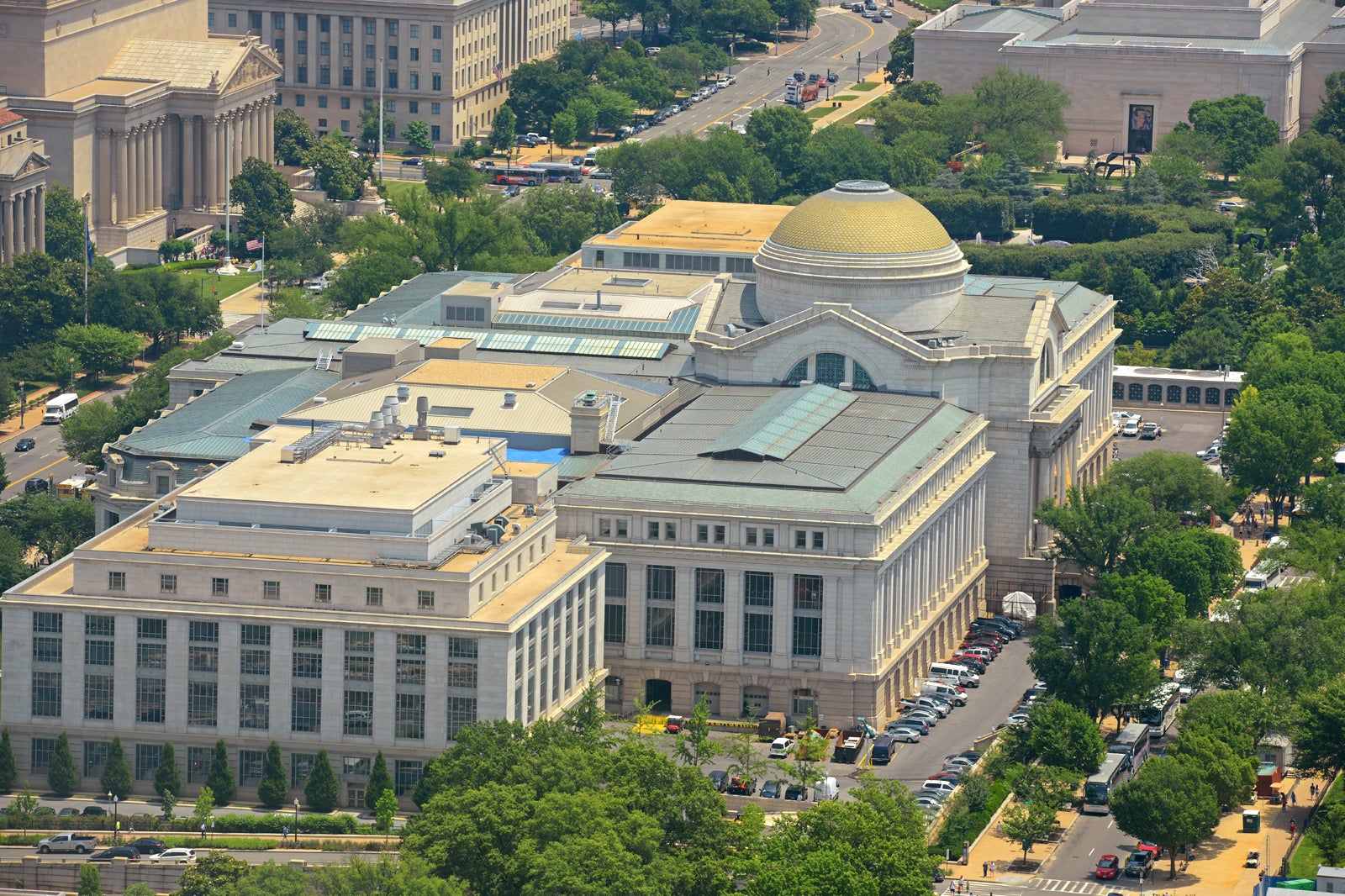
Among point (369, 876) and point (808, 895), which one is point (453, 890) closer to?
point (369, 876)

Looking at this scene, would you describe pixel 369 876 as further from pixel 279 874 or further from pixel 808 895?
pixel 808 895

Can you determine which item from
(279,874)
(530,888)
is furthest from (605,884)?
(279,874)

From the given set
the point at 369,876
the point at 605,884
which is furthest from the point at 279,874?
the point at 605,884

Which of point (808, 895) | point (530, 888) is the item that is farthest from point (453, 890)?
point (808, 895)

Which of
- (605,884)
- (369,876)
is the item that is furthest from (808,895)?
(369,876)

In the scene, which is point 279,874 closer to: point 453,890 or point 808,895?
point 453,890

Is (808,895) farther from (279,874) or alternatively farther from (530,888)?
(279,874)
